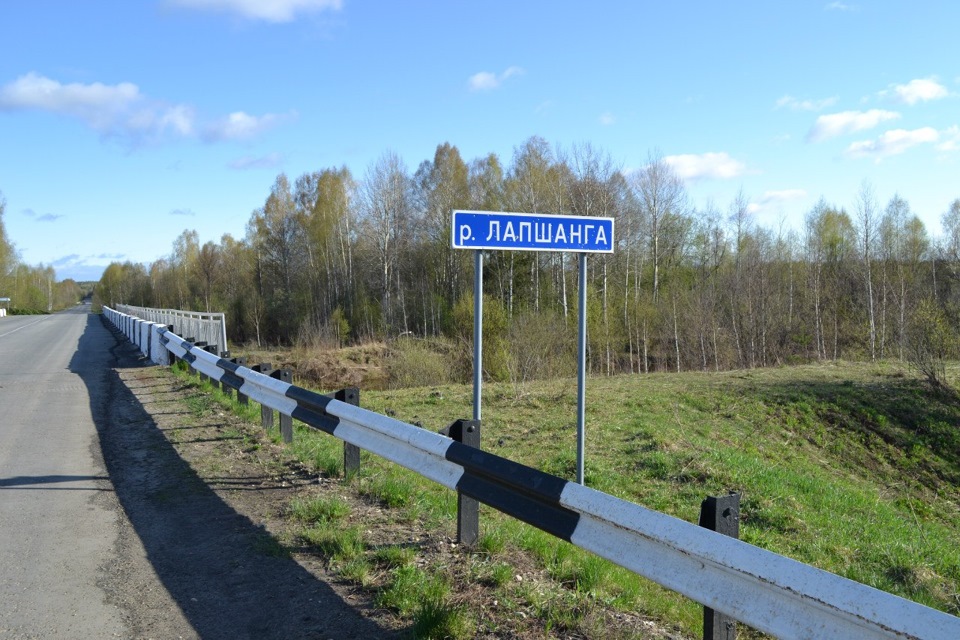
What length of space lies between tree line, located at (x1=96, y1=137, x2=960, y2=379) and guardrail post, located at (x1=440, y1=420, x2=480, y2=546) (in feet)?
79.7

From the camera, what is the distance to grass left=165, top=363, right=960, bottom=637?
428 centimetres

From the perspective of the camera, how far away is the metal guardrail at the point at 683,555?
2346mm

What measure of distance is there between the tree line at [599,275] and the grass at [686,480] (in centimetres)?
1359

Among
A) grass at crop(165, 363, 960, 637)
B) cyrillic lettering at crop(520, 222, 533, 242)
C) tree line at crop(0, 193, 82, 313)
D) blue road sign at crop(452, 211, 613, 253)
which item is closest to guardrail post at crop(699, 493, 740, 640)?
grass at crop(165, 363, 960, 637)

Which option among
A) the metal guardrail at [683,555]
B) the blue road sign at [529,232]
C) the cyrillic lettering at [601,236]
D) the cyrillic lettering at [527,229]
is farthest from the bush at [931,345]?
the metal guardrail at [683,555]

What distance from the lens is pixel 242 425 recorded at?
8961mm

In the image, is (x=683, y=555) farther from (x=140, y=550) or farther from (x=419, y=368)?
(x=419, y=368)

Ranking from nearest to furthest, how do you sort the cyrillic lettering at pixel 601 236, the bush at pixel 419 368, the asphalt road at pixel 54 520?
the asphalt road at pixel 54 520 < the cyrillic lettering at pixel 601 236 < the bush at pixel 419 368

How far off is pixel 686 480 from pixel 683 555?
6.55 meters

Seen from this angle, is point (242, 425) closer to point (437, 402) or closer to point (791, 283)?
point (437, 402)

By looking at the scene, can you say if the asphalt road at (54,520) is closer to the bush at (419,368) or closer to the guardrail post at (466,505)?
the guardrail post at (466,505)

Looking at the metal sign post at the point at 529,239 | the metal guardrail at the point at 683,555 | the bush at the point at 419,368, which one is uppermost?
the metal sign post at the point at 529,239

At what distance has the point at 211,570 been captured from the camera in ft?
15.0

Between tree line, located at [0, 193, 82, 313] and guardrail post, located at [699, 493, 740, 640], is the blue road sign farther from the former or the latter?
tree line, located at [0, 193, 82, 313]
